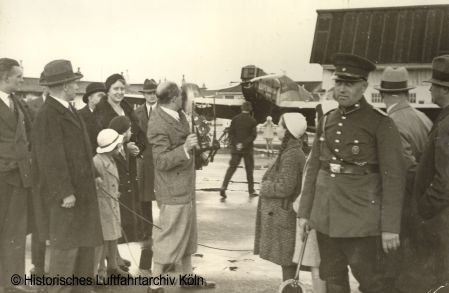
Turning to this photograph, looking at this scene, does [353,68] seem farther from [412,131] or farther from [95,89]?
[95,89]

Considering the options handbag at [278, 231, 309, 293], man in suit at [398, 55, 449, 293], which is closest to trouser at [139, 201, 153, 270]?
handbag at [278, 231, 309, 293]

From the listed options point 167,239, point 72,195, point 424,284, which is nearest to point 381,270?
point 424,284

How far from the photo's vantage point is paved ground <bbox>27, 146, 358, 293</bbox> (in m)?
4.70

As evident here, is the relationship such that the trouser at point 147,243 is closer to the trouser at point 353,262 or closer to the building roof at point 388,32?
the trouser at point 353,262

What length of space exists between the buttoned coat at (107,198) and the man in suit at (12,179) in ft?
2.09

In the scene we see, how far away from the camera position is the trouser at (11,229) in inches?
161

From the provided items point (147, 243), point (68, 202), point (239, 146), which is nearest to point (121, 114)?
point (147, 243)

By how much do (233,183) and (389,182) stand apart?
29.7 ft

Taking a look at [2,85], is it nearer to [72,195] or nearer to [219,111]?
[72,195]

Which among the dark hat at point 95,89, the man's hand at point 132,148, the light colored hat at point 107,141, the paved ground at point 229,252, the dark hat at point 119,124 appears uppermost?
the dark hat at point 95,89

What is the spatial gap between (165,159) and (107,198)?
78 centimetres

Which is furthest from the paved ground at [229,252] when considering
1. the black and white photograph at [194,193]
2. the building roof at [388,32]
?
the building roof at [388,32]

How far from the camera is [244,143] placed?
10.9 m

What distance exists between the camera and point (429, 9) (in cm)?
1009
